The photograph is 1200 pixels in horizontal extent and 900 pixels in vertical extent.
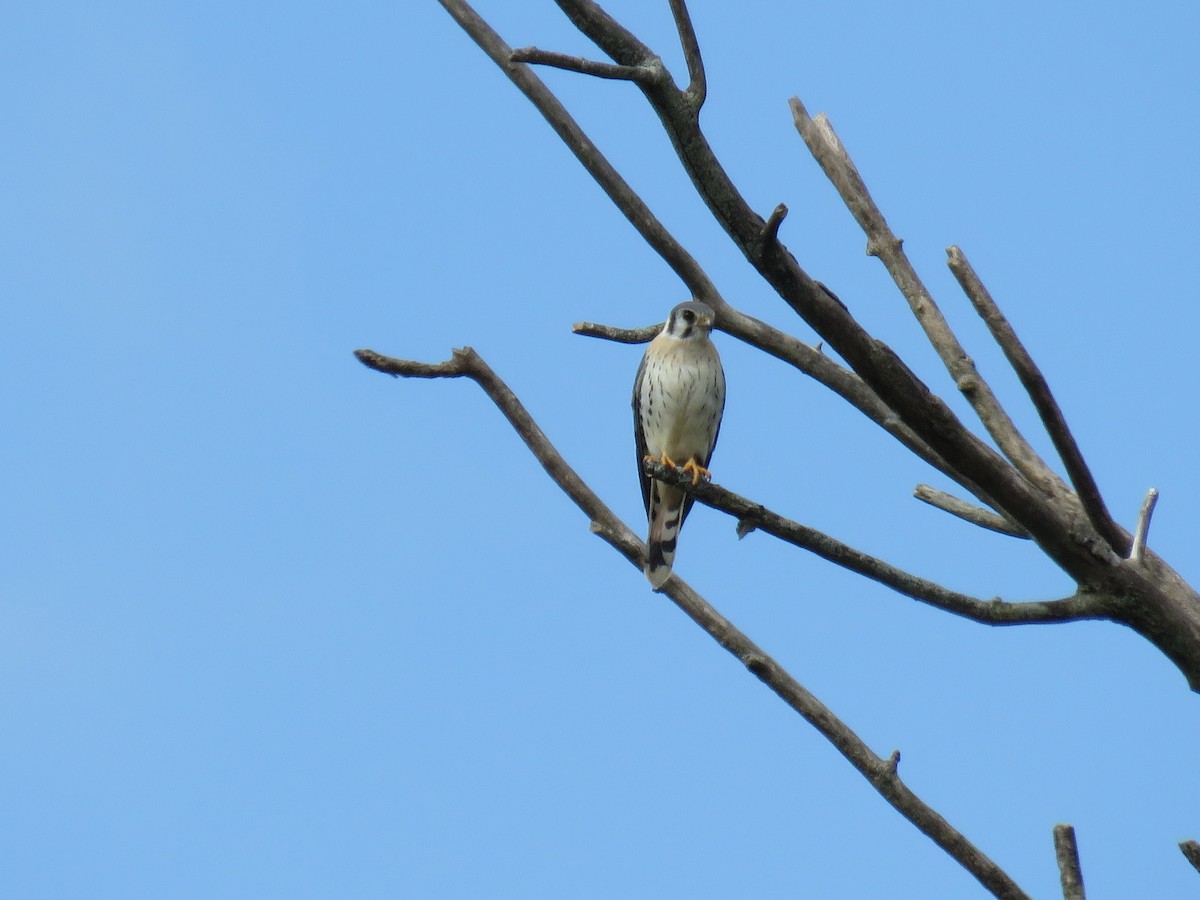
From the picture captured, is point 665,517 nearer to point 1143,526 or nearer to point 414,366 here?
point 414,366

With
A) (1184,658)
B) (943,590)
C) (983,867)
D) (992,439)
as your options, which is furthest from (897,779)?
(992,439)

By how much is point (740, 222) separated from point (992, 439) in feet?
4.15

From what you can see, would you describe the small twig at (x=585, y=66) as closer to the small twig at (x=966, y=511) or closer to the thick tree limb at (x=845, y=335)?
the thick tree limb at (x=845, y=335)

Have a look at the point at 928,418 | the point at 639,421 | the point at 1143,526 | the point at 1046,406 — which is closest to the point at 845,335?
the point at 928,418

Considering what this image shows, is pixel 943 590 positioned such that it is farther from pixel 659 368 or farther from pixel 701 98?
pixel 659 368

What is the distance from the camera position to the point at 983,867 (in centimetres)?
310

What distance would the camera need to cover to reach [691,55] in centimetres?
285

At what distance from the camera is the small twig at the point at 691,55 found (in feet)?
9.25

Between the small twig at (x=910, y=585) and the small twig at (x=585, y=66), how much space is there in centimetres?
95

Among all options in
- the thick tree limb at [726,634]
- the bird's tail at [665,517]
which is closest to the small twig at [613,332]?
the thick tree limb at [726,634]

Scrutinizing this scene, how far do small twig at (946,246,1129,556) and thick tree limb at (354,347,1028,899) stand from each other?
77 cm

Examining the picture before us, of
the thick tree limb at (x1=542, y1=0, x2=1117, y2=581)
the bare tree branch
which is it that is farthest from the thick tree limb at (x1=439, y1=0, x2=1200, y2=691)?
the bare tree branch

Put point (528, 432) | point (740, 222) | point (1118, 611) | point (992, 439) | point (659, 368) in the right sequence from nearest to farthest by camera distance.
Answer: point (740, 222) → point (1118, 611) → point (992, 439) → point (528, 432) → point (659, 368)

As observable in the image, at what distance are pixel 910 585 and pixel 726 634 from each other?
0.69 meters
